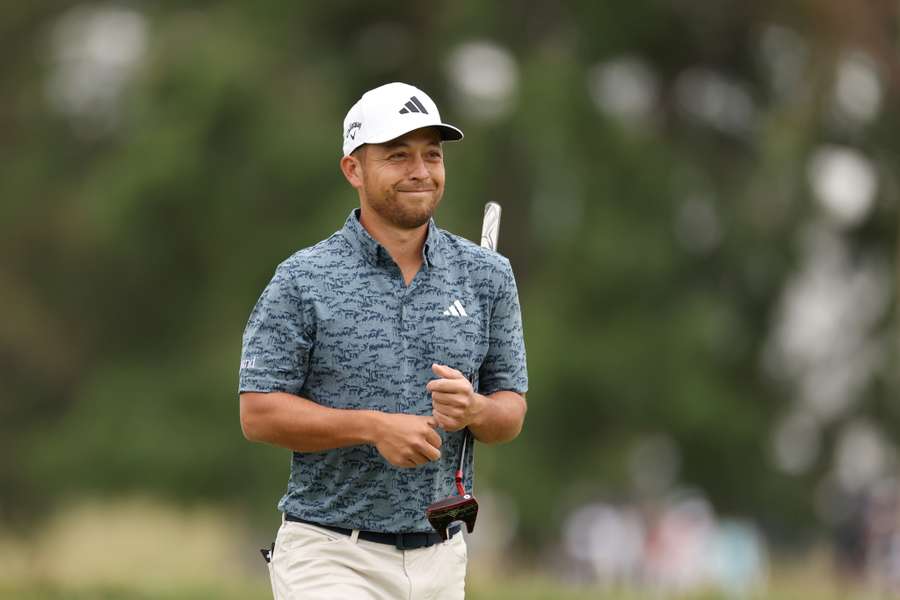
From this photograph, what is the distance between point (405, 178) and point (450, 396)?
0.75 metres

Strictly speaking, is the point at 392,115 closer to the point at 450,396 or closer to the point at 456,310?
the point at 456,310

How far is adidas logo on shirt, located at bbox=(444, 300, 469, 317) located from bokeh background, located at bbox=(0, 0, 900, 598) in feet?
57.3

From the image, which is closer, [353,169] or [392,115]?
[392,115]

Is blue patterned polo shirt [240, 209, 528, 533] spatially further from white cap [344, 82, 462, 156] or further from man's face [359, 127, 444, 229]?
white cap [344, 82, 462, 156]

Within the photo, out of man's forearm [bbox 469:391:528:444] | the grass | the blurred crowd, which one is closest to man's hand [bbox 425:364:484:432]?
man's forearm [bbox 469:391:528:444]

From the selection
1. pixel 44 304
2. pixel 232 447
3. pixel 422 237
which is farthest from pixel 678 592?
pixel 44 304

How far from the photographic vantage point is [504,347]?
19.5 ft

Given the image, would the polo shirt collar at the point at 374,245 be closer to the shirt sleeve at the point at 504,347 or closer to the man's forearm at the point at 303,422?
the shirt sleeve at the point at 504,347

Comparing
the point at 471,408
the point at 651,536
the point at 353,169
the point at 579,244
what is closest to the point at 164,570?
the point at 353,169

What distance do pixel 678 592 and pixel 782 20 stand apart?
18.1 m

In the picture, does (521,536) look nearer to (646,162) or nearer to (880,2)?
(646,162)

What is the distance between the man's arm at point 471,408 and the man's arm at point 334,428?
0.07 metres

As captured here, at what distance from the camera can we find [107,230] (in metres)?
26.8

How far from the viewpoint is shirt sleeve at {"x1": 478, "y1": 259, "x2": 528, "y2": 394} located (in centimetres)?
591
